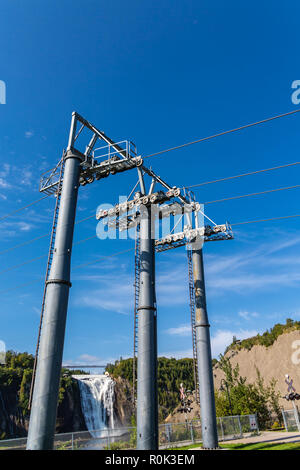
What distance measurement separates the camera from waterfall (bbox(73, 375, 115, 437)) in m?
71.9

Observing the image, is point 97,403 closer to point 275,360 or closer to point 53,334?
point 275,360

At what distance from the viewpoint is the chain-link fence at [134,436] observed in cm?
1791

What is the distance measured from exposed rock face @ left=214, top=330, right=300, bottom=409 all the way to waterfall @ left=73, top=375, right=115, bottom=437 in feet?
85.2

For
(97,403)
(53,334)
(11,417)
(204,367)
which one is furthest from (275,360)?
(53,334)

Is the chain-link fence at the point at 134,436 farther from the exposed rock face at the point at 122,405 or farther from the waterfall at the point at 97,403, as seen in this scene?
the exposed rock face at the point at 122,405

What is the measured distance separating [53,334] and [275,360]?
254 feet

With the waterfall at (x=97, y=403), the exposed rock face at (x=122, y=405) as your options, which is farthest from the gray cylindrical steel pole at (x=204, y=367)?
the exposed rock face at (x=122, y=405)

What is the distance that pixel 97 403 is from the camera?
245 feet

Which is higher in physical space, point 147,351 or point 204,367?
point 147,351

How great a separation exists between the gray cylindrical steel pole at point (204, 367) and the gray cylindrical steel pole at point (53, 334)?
12505 mm

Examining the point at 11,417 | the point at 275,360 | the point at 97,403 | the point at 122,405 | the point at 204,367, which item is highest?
the point at 275,360

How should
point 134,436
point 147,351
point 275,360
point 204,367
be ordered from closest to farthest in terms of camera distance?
point 147,351 → point 134,436 → point 204,367 → point 275,360

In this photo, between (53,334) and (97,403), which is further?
(97,403)

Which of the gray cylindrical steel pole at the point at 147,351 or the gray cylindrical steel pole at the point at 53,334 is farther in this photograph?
the gray cylindrical steel pole at the point at 147,351
